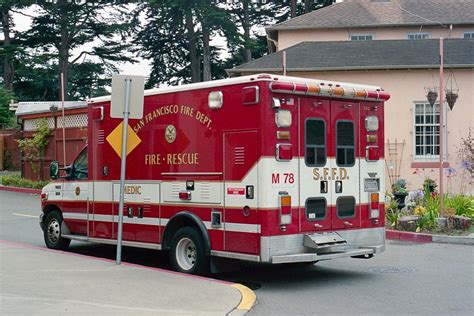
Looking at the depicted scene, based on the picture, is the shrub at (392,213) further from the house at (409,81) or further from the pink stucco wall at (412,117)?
the pink stucco wall at (412,117)

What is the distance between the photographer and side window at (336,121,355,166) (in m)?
10.3

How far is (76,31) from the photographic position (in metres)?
44.9

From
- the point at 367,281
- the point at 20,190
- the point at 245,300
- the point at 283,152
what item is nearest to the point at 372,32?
the point at 20,190

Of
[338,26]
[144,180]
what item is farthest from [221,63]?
[144,180]

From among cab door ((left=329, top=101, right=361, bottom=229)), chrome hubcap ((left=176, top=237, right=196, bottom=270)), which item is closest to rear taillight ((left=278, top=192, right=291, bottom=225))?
cab door ((left=329, top=101, right=361, bottom=229))

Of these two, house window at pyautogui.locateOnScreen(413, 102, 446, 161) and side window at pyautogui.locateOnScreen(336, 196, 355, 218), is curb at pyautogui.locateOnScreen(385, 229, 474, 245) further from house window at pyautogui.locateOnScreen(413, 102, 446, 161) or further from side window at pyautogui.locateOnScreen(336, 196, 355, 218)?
house window at pyautogui.locateOnScreen(413, 102, 446, 161)

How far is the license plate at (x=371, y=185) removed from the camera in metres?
10.7

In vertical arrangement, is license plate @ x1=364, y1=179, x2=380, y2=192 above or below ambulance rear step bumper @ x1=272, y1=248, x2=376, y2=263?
above

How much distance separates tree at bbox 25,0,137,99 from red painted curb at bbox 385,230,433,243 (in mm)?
32005

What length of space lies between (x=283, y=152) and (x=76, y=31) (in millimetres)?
38136

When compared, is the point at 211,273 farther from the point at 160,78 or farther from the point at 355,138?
the point at 160,78

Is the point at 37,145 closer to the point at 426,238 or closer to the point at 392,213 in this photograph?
the point at 392,213

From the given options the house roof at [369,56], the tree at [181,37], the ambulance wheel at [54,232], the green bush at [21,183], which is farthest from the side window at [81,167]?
the tree at [181,37]

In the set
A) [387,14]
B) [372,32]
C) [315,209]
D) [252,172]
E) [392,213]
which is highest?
[387,14]
